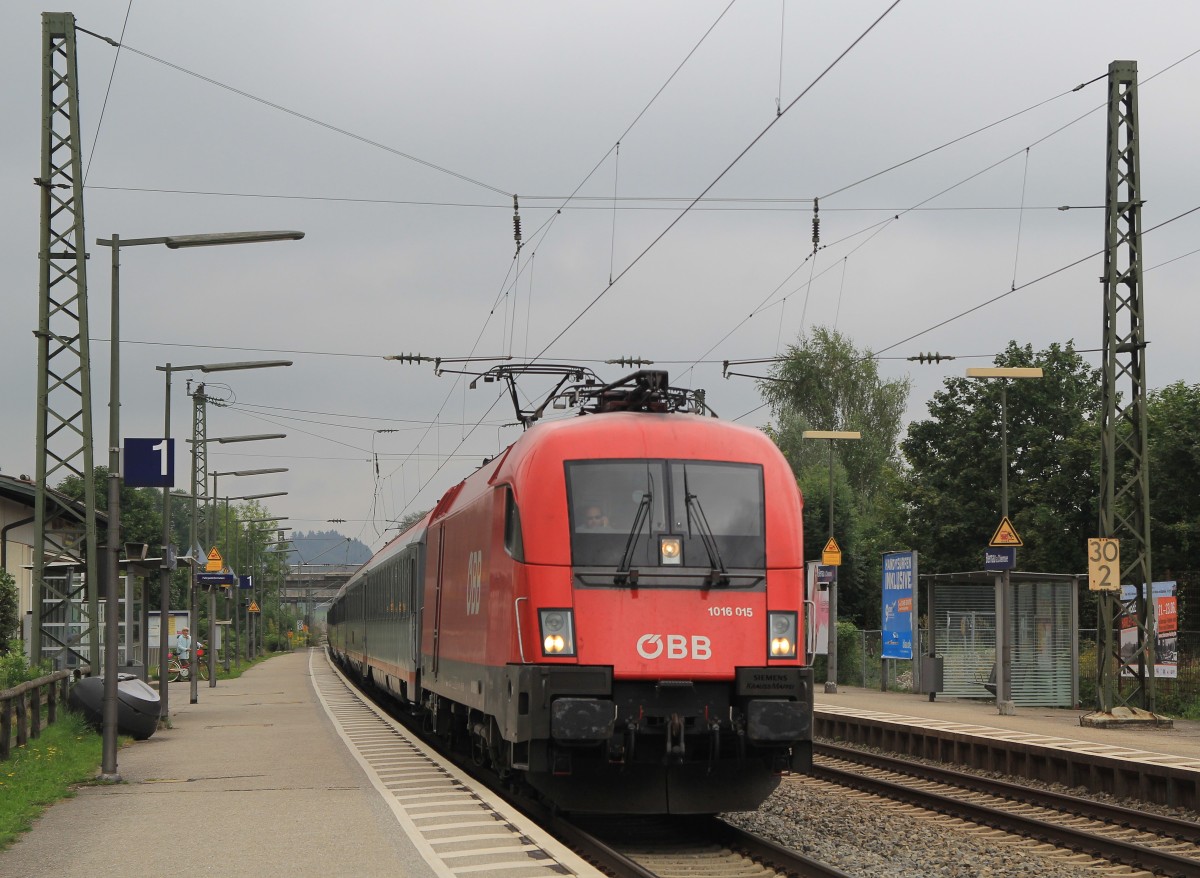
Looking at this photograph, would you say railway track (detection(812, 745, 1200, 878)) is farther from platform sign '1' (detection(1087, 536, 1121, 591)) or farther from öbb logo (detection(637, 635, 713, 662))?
platform sign '1' (detection(1087, 536, 1121, 591))

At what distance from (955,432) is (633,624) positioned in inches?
1895

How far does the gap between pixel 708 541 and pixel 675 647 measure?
3.14ft

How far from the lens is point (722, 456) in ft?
42.8

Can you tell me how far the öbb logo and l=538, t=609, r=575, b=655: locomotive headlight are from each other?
1.79ft

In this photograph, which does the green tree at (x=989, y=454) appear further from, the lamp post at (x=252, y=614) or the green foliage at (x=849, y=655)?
the lamp post at (x=252, y=614)

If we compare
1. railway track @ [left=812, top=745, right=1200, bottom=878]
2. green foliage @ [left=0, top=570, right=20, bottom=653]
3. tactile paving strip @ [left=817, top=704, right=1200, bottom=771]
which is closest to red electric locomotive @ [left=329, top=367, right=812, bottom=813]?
Result: railway track @ [left=812, top=745, right=1200, bottom=878]

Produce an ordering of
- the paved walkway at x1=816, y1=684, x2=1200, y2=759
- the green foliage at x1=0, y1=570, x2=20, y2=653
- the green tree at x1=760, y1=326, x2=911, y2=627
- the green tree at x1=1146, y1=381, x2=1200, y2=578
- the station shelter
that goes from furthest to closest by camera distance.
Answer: the green tree at x1=760, y1=326, x2=911, y2=627
the green tree at x1=1146, y1=381, x2=1200, y2=578
the station shelter
the green foliage at x1=0, y1=570, x2=20, y2=653
the paved walkway at x1=816, y1=684, x2=1200, y2=759

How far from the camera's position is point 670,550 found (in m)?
12.5

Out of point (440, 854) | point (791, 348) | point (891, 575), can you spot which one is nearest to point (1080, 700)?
point (891, 575)

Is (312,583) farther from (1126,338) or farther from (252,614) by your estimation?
(1126,338)

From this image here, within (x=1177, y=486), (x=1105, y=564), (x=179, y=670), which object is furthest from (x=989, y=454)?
(x=1105, y=564)

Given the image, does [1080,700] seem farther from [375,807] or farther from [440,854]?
[440,854]

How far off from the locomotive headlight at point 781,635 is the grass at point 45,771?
6072mm

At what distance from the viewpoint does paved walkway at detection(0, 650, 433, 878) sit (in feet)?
33.6
